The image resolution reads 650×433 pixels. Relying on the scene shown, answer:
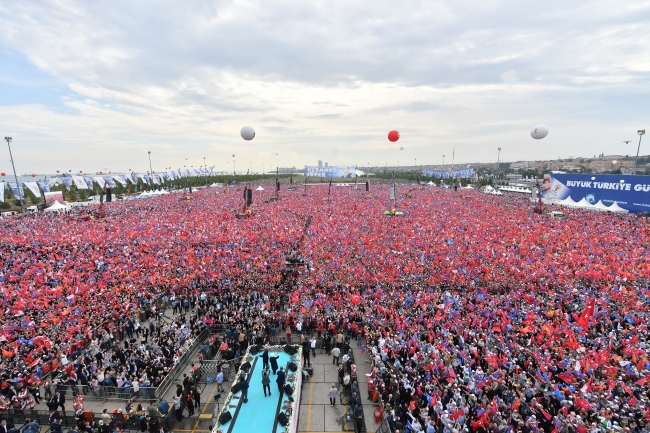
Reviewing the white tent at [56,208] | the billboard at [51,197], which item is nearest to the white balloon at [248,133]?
the white tent at [56,208]

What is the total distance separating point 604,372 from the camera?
10.9 meters

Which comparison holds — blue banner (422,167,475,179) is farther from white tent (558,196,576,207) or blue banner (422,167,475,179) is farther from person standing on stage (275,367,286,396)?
person standing on stage (275,367,286,396)

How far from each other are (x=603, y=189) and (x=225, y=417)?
5367 centimetres

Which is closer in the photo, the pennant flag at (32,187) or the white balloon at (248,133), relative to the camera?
the white balloon at (248,133)

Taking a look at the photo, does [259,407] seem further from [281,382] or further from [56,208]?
[56,208]

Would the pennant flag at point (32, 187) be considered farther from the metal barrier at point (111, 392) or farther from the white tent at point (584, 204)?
the white tent at point (584, 204)

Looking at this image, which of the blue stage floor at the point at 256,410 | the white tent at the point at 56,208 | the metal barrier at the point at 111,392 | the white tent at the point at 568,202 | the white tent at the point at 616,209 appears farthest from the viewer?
the white tent at the point at 568,202

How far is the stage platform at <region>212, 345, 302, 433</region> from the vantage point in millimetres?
10023

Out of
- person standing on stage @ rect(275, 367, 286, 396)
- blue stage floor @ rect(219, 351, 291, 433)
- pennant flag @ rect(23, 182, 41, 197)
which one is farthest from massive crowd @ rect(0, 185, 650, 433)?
pennant flag @ rect(23, 182, 41, 197)

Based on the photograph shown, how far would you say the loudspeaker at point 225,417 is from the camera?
10133mm

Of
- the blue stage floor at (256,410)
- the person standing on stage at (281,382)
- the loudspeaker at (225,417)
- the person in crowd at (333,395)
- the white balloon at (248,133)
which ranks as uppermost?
the white balloon at (248,133)

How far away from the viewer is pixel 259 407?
35.8 feet

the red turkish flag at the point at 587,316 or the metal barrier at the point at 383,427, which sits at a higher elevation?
the red turkish flag at the point at 587,316

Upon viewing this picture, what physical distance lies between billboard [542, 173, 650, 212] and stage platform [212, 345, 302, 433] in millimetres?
47904
